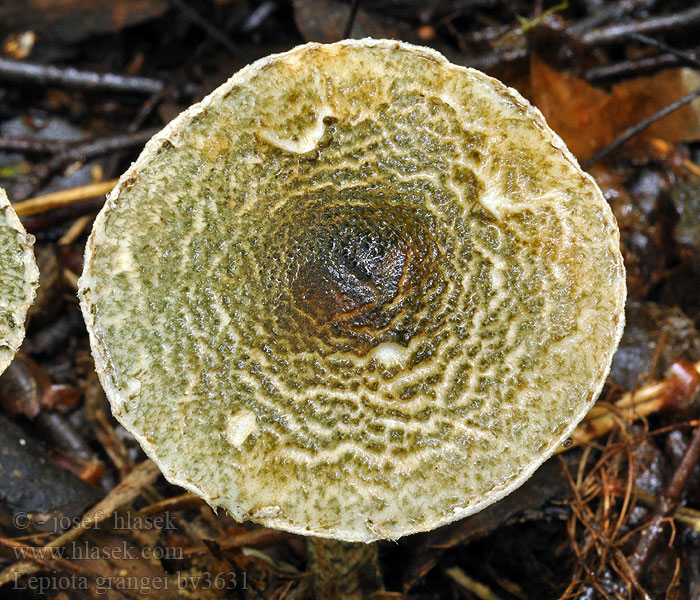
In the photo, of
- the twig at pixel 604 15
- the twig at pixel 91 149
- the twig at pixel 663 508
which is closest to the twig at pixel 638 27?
the twig at pixel 604 15

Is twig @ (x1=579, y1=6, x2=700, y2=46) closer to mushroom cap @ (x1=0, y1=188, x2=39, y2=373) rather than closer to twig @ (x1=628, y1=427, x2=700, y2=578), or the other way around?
twig @ (x1=628, y1=427, x2=700, y2=578)

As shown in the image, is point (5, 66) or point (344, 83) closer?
point (344, 83)

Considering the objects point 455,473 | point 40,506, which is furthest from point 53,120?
point 455,473

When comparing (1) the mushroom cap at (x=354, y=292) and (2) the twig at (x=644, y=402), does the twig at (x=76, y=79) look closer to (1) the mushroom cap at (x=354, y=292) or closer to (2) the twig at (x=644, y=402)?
(1) the mushroom cap at (x=354, y=292)

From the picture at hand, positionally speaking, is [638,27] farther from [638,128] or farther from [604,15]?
[638,128]

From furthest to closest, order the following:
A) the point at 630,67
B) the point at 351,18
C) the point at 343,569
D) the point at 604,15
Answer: the point at 604,15 < the point at 630,67 < the point at 351,18 < the point at 343,569

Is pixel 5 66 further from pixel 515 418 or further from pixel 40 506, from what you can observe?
pixel 515 418

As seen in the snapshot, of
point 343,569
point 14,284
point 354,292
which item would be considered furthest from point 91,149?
point 343,569
